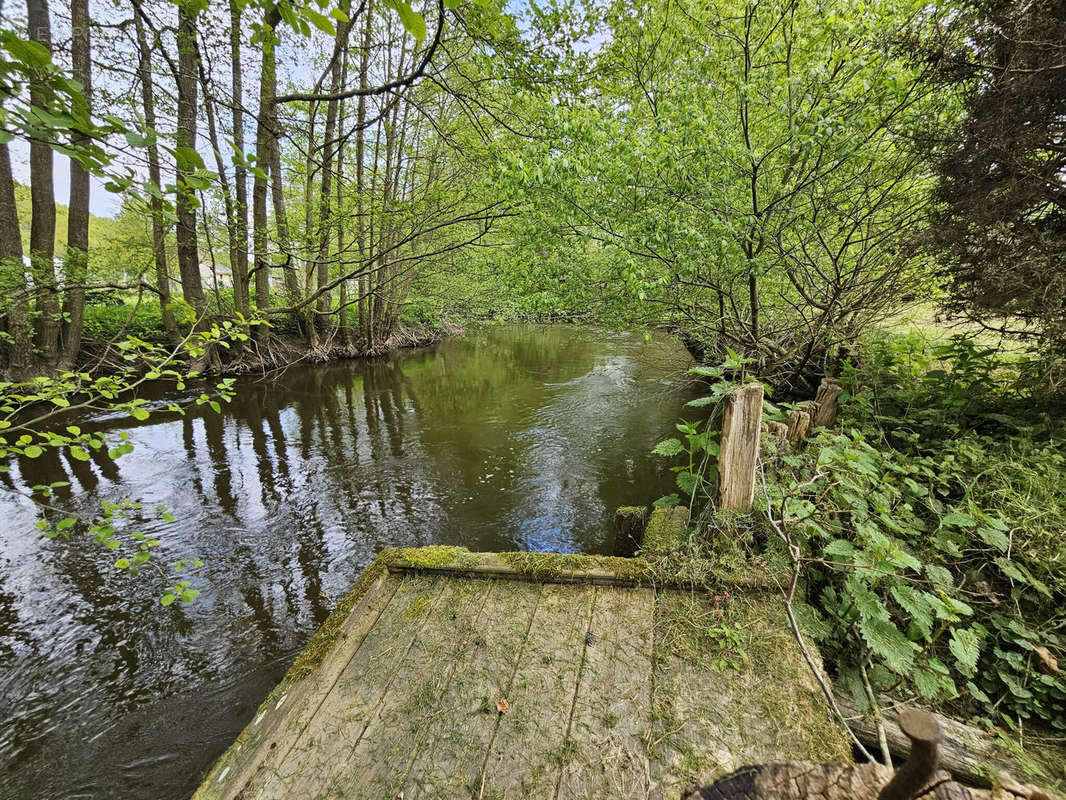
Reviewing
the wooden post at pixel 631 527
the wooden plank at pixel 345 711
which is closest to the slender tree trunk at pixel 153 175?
the wooden plank at pixel 345 711

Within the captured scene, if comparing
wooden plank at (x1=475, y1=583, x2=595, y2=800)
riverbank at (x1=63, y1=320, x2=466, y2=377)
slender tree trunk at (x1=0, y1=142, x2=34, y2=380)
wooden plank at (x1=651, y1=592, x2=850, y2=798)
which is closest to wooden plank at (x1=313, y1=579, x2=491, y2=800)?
wooden plank at (x1=475, y1=583, x2=595, y2=800)

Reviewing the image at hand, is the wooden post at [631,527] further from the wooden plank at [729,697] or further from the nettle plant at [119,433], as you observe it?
the nettle plant at [119,433]

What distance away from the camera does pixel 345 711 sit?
1898 mm

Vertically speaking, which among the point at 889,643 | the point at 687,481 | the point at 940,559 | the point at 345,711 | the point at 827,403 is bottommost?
the point at 345,711

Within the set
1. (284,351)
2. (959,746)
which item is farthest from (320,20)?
(284,351)

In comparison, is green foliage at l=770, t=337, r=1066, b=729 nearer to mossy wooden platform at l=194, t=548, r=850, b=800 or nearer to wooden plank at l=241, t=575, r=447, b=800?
mossy wooden platform at l=194, t=548, r=850, b=800

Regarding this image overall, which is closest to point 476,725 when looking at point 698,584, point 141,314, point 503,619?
point 503,619

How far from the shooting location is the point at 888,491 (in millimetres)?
2820

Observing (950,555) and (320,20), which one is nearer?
(320,20)

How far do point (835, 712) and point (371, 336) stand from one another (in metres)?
16.2

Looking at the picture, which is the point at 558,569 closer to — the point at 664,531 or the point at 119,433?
the point at 664,531

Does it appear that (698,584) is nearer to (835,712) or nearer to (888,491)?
(835,712)

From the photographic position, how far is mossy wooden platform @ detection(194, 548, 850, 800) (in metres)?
1.62

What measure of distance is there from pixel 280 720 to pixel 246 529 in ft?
12.5
